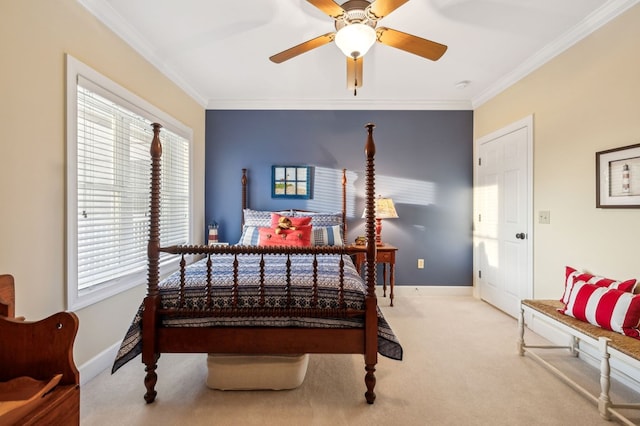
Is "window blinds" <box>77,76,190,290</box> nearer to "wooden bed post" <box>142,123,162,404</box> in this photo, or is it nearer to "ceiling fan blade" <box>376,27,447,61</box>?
"wooden bed post" <box>142,123,162,404</box>

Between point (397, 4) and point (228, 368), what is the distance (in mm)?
2411

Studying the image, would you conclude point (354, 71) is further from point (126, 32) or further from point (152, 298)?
point (152, 298)

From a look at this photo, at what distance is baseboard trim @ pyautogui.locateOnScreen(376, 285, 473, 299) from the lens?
3.96 meters

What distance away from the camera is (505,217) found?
3.33 meters

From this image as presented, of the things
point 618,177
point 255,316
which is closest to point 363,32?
point 255,316

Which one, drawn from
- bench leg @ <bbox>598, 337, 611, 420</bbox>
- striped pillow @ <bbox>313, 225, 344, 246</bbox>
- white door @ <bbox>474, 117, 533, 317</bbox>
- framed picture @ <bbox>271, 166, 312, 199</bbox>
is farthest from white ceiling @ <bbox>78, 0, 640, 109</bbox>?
bench leg @ <bbox>598, 337, 611, 420</bbox>

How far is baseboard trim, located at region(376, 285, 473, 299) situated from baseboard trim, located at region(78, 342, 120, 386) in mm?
2937

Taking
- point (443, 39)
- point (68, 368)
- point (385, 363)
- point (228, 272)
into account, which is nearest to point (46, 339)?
point (68, 368)

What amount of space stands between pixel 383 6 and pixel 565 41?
1.90 meters

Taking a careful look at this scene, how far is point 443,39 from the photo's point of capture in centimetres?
251

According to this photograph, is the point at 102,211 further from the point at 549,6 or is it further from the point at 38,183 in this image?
the point at 549,6

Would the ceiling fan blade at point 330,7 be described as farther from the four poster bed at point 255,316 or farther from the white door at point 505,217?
the white door at point 505,217

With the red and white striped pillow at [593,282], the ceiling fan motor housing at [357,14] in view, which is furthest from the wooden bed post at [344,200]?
the red and white striped pillow at [593,282]

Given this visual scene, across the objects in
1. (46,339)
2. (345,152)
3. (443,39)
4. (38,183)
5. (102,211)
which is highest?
(443,39)
